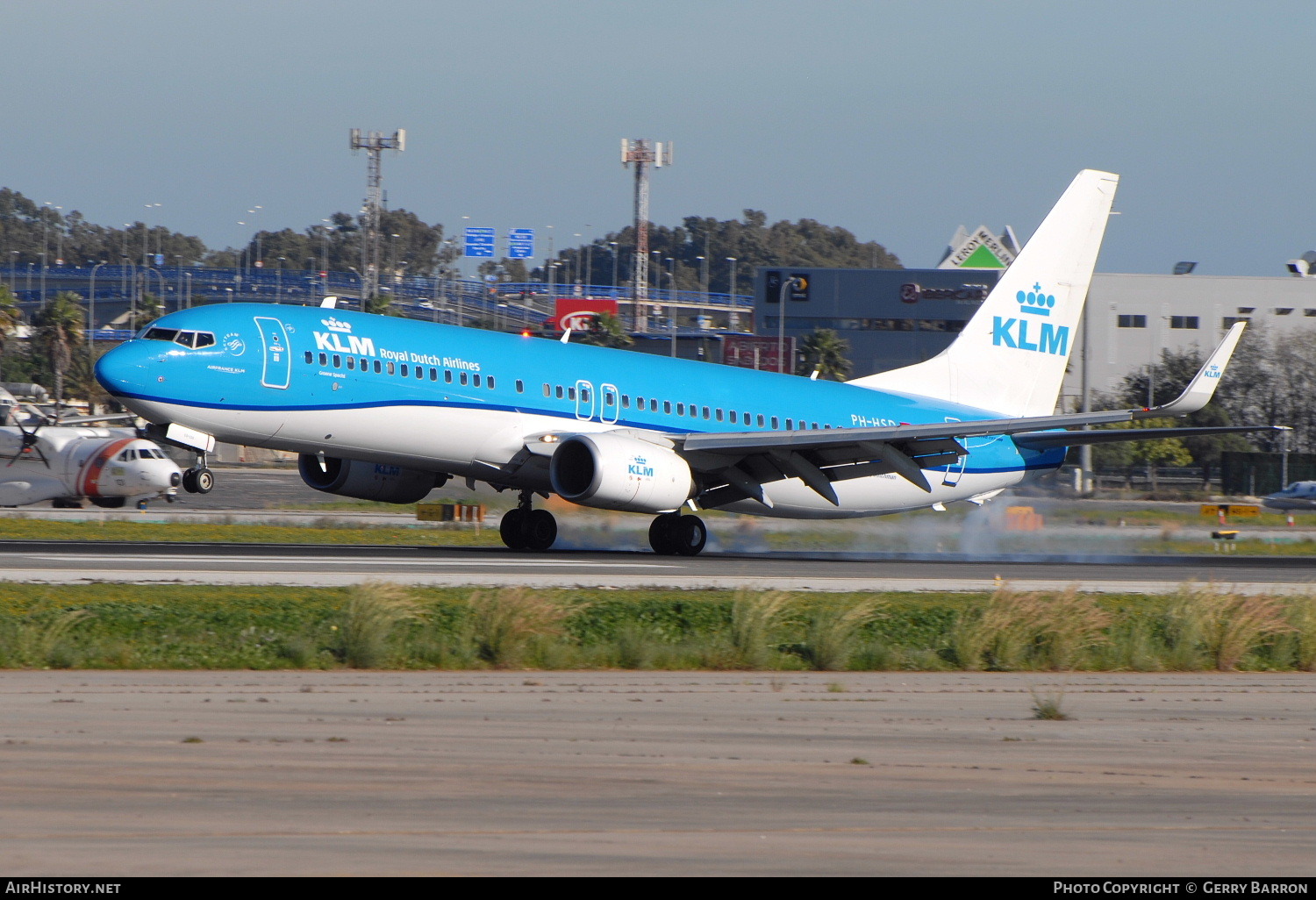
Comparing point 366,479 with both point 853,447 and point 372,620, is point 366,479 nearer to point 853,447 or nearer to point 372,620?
point 853,447

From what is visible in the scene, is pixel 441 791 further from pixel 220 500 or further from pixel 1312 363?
pixel 1312 363

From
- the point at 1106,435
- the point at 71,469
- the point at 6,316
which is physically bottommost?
the point at 71,469

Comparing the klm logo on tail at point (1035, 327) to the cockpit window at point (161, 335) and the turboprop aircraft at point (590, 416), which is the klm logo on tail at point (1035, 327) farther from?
the cockpit window at point (161, 335)

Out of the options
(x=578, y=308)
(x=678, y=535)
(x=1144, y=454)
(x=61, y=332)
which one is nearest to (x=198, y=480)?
(x=678, y=535)

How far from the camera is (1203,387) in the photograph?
2709 centimetres

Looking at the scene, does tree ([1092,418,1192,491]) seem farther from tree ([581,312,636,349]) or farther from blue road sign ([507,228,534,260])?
blue road sign ([507,228,534,260])

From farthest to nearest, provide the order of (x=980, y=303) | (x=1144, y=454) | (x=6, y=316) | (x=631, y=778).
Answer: (x=980, y=303) < (x=1144, y=454) < (x=6, y=316) < (x=631, y=778)

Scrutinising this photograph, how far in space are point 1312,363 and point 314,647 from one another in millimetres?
96842

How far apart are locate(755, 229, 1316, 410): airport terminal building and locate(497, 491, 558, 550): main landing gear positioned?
75.4 meters

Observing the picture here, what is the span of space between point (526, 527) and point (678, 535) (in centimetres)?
305

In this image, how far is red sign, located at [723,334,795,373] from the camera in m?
112

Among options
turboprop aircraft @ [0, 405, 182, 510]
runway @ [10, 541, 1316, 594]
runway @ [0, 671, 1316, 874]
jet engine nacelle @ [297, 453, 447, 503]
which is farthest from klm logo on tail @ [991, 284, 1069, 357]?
turboprop aircraft @ [0, 405, 182, 510]

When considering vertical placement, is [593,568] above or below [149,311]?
below

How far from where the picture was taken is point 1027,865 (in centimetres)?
718
